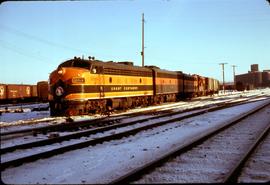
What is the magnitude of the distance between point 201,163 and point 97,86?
1392 cm

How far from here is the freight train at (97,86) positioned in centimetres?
2012

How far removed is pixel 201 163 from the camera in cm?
820

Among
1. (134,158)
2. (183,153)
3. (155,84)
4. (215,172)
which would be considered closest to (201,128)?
(183,153)

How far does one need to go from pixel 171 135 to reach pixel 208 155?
3722mm

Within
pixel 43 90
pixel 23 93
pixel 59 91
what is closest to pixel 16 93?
pixel 23 93

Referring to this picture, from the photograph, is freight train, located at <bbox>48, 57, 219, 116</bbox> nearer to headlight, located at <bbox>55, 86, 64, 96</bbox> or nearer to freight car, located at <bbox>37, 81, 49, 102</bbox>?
headlight, located at <bbox>55, 86, 64, 96</bbox>

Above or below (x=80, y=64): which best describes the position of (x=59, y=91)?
below

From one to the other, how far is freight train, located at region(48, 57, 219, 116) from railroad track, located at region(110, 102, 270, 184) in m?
9.89

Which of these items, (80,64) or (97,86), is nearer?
(80,64)

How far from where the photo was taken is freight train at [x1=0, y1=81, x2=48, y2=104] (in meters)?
42.1

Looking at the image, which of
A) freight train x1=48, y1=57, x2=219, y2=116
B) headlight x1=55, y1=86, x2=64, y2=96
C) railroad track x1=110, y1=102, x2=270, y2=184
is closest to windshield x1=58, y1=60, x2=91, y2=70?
freight train x1=48, y1=57, x2=219, y2=116

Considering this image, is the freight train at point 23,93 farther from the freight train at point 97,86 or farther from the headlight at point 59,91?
the headlight at point 59,91

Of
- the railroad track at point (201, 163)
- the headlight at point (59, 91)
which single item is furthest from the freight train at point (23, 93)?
the railroad track at point (201, 163)

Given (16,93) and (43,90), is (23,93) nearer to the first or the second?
(16,93)
